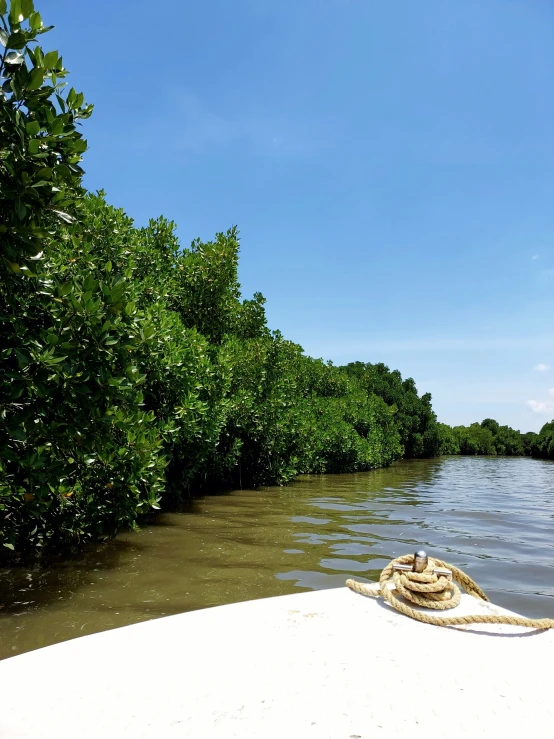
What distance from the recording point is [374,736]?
1.56 meters

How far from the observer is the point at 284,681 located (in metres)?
1.88

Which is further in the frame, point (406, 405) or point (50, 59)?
point (406, 405)

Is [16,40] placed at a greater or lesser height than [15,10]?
Answer: lesser

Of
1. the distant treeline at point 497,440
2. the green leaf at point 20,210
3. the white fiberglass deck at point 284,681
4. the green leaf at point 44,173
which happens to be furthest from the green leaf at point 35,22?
the distant treeline at point 497,440

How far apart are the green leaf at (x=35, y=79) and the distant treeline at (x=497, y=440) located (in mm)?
53018

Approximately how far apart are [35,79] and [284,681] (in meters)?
3.43

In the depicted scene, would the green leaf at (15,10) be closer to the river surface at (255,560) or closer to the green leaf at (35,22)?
the green leaf at (35,22)

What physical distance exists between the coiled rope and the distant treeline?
51.9 meters

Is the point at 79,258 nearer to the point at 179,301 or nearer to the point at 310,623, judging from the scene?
the point at 179,301

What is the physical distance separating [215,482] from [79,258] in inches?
300

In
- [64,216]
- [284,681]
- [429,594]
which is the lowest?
[284,681]

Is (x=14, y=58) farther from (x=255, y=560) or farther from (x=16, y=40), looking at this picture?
(x=255, y=560)

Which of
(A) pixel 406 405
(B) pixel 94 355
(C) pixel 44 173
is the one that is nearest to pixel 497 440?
(A) pixel 406 405

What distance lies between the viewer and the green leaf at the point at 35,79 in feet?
10.0
